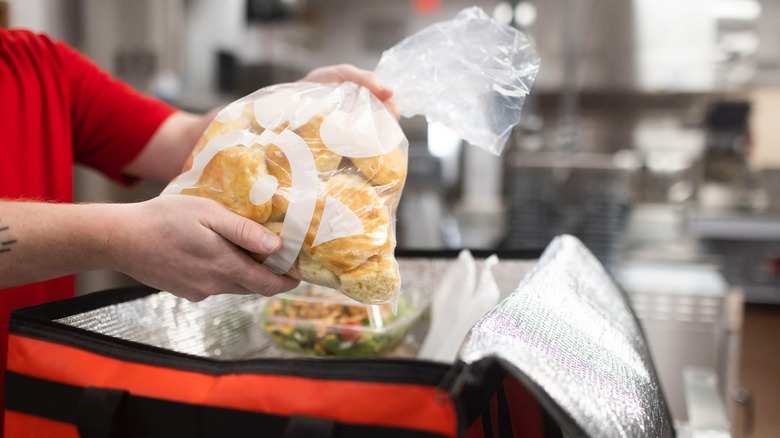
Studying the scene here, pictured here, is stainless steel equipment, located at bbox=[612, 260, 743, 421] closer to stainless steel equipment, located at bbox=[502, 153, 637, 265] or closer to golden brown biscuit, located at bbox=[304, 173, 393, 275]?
stainless steel equipment, located at bbox=[502, 153, 637, 265]

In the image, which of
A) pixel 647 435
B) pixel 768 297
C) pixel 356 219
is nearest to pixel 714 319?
pixel 647 435

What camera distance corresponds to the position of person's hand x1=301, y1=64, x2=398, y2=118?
0.74 metres

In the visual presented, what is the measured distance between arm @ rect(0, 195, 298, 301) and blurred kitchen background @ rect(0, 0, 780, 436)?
1793mm

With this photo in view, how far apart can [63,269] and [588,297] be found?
580 mm

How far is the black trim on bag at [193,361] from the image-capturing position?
43 cm

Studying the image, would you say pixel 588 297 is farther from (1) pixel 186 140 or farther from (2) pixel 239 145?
(1) pixel 186 140

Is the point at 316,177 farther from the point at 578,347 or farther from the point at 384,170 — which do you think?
the point at 578,347

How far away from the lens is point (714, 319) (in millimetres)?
1368

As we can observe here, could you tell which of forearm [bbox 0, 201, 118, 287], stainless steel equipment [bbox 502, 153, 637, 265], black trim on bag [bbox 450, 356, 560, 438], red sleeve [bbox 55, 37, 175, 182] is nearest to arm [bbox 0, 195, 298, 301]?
forearm [bbox 0, 201, 118, 287]

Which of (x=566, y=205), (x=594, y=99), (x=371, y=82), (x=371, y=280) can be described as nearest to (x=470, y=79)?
(x=371, y=82)

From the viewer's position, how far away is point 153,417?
0.51 meters

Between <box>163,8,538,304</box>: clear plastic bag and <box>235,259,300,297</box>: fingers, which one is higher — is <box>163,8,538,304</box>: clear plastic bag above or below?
above

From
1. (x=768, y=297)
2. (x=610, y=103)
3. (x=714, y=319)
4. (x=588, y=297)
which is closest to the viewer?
(x=588, y=297)

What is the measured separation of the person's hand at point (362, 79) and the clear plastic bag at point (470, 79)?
0.02 metres
